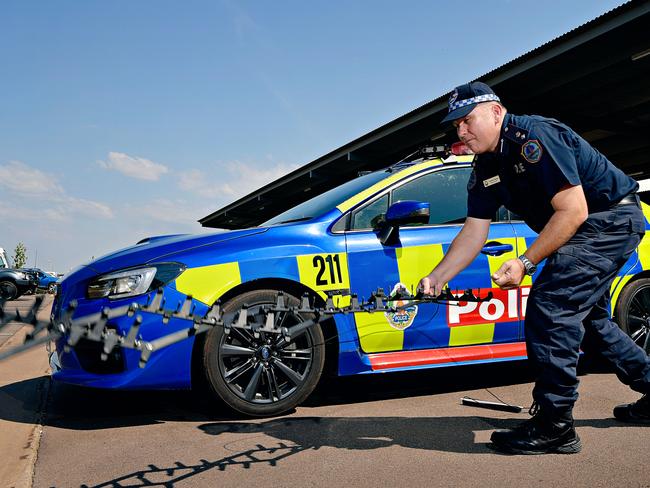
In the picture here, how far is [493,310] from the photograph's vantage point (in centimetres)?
338

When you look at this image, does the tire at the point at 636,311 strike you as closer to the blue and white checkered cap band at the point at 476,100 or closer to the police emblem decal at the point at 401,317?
the police emblem decal at the point at 401,317

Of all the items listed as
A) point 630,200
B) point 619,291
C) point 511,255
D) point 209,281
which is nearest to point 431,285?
point 630,200

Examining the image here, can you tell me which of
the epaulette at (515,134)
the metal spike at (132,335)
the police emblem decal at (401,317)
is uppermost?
the epaulette at (515,134)

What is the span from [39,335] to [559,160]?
194 cm

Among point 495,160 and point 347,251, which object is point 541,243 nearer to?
point 495,160

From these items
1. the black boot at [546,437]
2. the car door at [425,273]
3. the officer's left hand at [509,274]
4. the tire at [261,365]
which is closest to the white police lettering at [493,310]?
the car door at [425,273]

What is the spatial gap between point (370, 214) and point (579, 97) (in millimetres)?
7585

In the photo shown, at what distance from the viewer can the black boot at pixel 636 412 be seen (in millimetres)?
2705

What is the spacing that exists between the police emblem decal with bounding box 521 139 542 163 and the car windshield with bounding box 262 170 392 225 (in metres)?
1.32

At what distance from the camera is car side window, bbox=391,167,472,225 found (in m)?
3.50

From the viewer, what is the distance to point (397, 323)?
125 inches

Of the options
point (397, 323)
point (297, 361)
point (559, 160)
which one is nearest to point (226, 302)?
point (297, 361)

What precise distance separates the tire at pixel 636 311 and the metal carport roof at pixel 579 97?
4153mm

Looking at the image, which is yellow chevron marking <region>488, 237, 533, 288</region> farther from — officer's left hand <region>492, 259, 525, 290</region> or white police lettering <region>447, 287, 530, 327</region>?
officer's left hand <region>492, 259, 525, 290</region>
